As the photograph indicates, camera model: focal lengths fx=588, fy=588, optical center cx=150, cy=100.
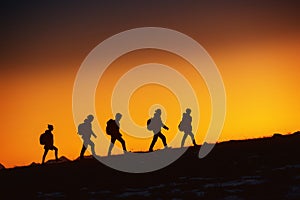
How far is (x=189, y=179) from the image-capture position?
1752 centimetres

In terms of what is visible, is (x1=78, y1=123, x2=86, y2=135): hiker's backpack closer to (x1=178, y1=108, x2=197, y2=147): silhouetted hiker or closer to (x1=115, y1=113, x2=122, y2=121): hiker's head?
(x1=115, y1=113, x2=122, y2=121): hiker's head

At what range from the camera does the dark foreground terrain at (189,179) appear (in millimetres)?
14594

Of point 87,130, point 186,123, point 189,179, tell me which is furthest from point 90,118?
point 189,179

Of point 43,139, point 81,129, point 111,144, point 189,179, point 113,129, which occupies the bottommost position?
point 189,179

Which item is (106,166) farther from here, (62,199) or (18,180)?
(62,199)

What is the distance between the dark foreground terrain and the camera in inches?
575

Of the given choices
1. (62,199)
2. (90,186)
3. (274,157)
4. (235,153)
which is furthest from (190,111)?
(62,199)

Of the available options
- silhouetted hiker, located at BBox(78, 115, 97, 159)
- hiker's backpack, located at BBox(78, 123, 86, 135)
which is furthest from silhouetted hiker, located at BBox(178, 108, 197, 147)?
hiker's backpack, located at BBox(78, 123, 86, 135)

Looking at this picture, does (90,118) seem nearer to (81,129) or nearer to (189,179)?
(81,129)

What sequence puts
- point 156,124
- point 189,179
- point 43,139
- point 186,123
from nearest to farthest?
point 189,179
point 156,124
point 43,139
point 186,123

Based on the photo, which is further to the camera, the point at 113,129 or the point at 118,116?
the point at 113,129

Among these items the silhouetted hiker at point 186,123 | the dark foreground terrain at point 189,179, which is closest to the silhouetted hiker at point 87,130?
the dark foreground terrain at point 189,179

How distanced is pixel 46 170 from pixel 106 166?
2847 millimetres

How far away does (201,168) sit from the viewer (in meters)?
19.7
